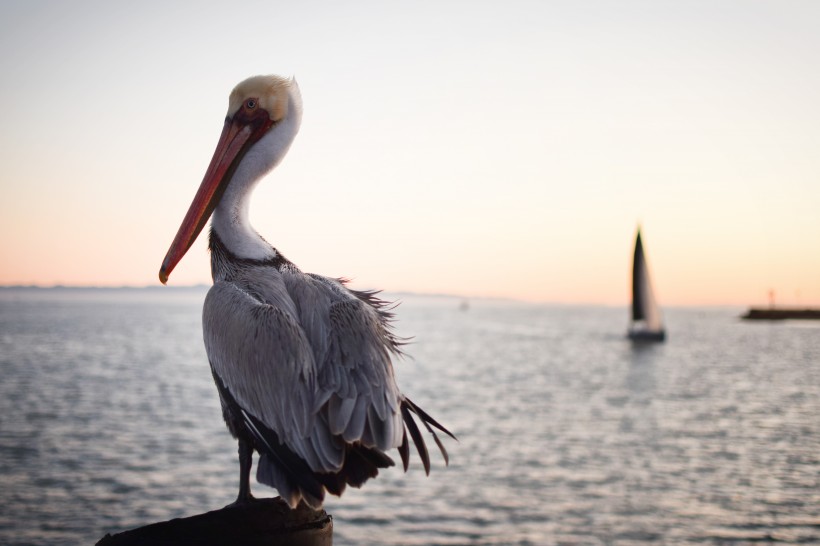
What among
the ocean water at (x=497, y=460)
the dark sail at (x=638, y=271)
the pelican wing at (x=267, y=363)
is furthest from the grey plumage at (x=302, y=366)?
the dark sail at (x=638, y=271)

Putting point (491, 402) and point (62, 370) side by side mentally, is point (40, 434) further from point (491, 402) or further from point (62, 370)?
point (62, 370)

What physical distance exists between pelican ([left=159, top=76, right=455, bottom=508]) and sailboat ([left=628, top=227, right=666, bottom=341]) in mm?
53339

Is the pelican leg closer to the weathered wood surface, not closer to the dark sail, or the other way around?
the weathered wood surface

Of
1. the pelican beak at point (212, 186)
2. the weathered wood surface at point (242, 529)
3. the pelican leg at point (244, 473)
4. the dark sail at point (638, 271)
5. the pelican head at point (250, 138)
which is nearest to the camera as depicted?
the weathered wood surface at point (242, 529)

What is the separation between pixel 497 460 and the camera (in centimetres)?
2444

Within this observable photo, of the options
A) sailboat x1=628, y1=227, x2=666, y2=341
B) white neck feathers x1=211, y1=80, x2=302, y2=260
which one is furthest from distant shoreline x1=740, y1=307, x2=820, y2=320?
white neck feathers x1=211, y1=80, x2=302, y2=260

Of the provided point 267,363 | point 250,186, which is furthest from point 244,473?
point 250,186

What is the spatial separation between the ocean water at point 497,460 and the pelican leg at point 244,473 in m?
6.76

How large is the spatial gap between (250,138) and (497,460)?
22430 millimetres

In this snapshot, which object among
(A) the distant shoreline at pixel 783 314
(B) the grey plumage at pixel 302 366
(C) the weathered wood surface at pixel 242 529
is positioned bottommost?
(A) the distant shoreline at pixel 783 314

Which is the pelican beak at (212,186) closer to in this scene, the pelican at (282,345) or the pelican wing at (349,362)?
the pelican at (282,345)

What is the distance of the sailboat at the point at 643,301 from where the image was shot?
54.2 meters

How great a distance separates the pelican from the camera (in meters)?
2.41

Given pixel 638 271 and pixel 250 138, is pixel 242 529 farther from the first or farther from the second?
pixel 638 271
